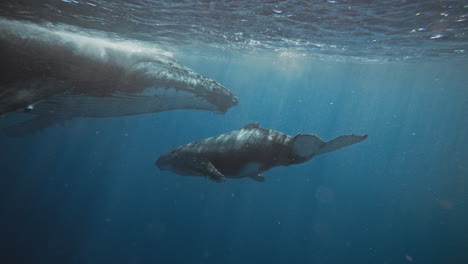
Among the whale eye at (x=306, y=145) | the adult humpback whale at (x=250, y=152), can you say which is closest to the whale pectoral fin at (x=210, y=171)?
the adult humpback whale at (x=250, y=152)

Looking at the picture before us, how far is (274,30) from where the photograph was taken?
51.2 feet

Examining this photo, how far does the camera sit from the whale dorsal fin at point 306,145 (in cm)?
456

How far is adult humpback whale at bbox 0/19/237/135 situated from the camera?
16.4 ft

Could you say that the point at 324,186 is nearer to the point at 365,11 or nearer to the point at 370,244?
the point at 370,244

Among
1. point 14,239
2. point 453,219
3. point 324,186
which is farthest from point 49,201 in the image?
point 453,219

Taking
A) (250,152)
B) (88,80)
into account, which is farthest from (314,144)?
(88,80)

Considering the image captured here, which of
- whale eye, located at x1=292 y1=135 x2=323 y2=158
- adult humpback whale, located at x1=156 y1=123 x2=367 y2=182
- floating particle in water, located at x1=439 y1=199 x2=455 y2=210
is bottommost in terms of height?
floating particle in water, located at x1=439 y1=199 x2=455 y2=210

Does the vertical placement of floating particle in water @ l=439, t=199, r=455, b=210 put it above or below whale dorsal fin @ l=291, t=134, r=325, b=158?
below

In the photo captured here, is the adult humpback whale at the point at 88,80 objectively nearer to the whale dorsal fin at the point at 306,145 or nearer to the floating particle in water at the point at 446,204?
the whale dorsal fin at the point at 306,145

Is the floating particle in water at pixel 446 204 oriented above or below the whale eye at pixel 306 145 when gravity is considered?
below

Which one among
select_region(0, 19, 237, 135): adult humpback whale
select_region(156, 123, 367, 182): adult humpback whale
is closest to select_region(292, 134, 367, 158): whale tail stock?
select_region(156, 123, 367, 182): adult humpback whale

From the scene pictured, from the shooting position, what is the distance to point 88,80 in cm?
602

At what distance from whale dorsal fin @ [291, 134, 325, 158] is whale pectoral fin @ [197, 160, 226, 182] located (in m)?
1.79

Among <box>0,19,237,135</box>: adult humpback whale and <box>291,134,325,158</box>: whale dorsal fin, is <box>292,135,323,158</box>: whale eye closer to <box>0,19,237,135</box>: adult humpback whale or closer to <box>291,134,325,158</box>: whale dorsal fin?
<box>291,134,325,158</box>: whale dorsal fin
